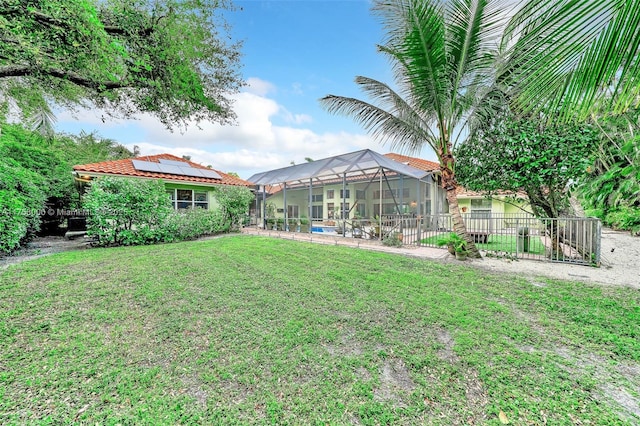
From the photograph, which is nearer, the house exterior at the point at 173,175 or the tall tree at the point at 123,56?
the tall tree at the point at 123,56

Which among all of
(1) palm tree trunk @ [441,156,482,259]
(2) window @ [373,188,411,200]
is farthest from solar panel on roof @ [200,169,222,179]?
(1) palm tree trunk @ [441,156,482,259]

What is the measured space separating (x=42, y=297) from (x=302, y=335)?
4454 millimetres

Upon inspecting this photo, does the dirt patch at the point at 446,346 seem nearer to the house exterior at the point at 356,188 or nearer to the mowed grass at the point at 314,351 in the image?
the mowed grass at the point at 314,351

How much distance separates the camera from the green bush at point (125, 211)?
324 inches

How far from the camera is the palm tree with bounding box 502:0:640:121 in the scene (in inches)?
54.8

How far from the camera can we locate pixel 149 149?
30703mm

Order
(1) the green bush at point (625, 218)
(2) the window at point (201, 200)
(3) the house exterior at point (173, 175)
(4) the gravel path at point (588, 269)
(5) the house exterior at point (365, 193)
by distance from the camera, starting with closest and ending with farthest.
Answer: (4) the gravel path at point (588, 269)
(1) the green bush at point (625, 218)
(3) the house exterior at point (173, 175)
(5) the house exterior at point (365, 193)
(2) the window at point (201, 200)

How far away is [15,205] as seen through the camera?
249 inches

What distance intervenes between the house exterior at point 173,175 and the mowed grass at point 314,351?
344 inches

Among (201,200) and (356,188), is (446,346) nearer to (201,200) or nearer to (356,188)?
(201,200)

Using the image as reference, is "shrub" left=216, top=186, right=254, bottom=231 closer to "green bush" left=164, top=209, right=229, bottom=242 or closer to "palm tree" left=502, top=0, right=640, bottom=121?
"green bush" left=164, top=209, right=229, bottom=242

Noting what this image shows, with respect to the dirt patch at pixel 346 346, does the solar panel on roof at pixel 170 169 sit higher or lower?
higher

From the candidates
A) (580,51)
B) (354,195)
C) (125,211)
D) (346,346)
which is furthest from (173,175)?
(580,51)

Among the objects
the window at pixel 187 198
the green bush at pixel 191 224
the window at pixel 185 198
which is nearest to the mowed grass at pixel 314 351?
the green bush at pixel 191 224
